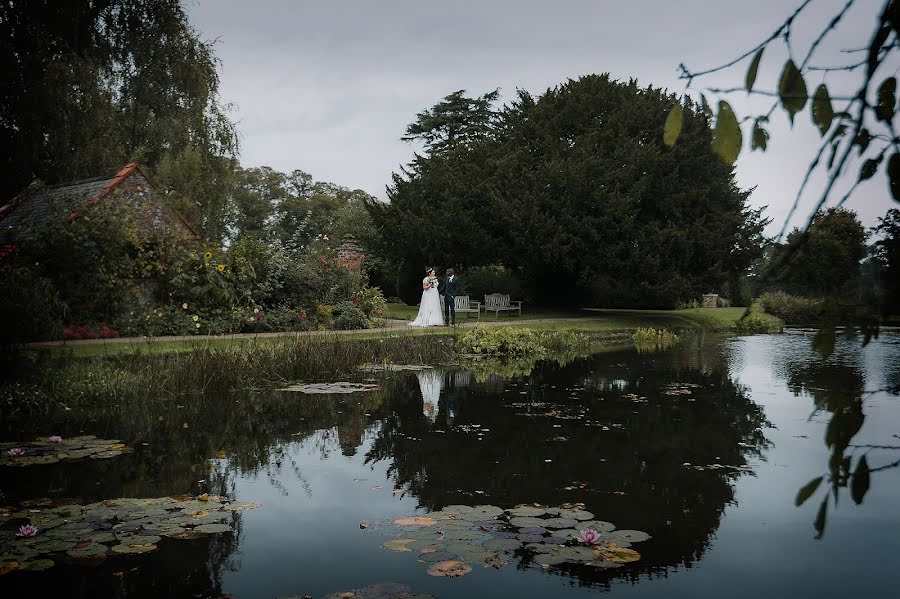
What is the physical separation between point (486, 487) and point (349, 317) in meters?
13.8

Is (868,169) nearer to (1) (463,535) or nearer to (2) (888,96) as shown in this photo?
(2) (888,96)

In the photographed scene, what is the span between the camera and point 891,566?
4.92m

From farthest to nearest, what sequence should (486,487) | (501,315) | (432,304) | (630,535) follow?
(501,315), (432,304), (486,487), (630,535)

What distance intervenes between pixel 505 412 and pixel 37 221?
1263 cm

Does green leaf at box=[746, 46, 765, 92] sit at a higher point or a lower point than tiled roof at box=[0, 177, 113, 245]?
lower

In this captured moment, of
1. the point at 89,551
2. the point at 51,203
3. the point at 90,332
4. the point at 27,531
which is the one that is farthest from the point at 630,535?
the point at 51,203

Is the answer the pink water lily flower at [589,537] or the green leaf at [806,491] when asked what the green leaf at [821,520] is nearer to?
the green leaf at [806,491]

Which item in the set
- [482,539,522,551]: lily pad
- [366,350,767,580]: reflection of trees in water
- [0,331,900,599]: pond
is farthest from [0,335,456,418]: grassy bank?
[482,539,522,551]: lily pad

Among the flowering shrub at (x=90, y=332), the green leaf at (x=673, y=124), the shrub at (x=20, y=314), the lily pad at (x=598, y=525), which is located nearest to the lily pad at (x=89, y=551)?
the lily pad at (x=598, y=525)

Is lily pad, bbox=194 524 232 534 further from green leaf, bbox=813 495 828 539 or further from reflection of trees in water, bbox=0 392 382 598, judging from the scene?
green leaf, bbox=813 495 828 539

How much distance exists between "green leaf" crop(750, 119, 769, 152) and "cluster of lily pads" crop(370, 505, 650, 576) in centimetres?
340

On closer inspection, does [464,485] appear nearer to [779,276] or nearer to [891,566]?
[891,566]

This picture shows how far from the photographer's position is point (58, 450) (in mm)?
7590

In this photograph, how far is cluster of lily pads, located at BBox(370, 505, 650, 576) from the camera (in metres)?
4.76
